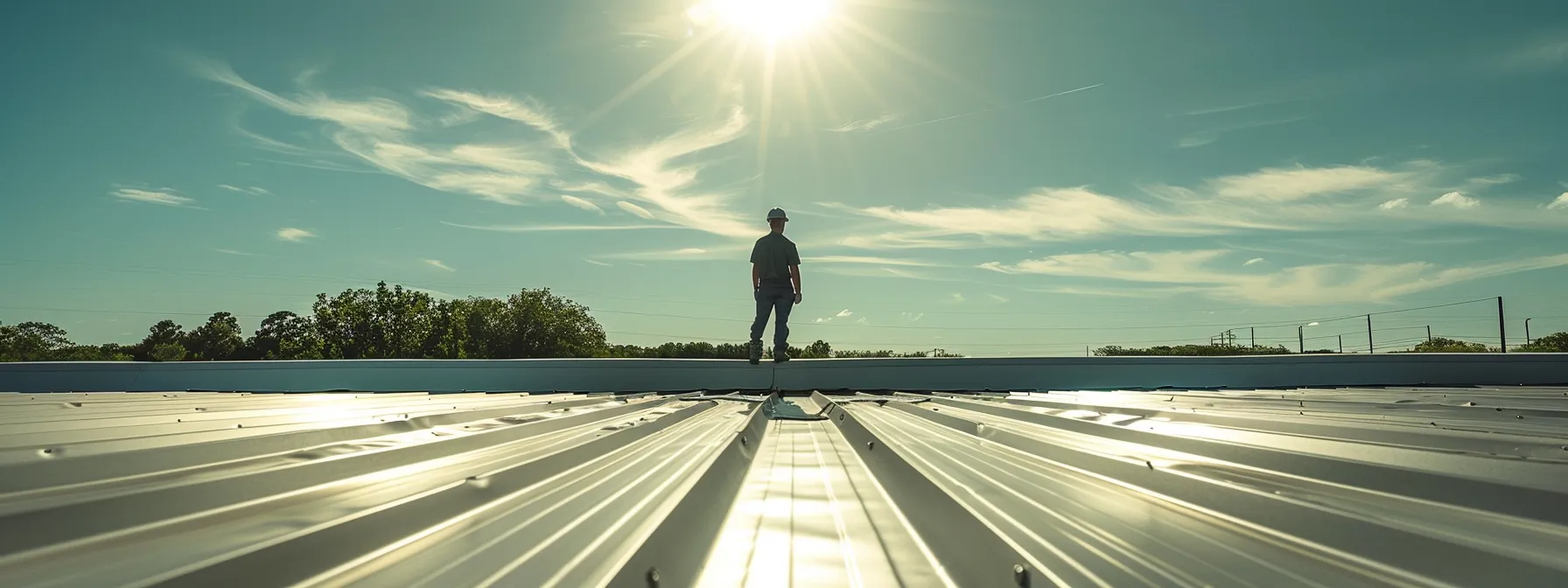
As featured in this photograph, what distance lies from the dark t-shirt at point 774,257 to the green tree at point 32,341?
102200 millimetres

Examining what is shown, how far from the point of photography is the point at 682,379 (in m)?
6.44

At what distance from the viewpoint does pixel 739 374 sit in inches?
255

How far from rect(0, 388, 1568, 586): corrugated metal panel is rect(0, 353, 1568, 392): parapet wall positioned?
4.13m

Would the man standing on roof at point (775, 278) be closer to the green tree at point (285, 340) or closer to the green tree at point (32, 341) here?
the green tree at point (285, 340)

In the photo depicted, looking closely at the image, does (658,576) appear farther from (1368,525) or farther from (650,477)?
(1368,525)

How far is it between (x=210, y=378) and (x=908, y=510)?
26.7 ft

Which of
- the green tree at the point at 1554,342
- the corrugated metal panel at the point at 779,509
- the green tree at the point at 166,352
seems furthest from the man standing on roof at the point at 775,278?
the green tree at the point at 166,352

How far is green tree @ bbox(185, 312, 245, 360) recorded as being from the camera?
265 ft

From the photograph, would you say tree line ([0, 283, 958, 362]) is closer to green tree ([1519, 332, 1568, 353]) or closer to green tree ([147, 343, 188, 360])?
green tree ([147, 343, 188, 360])

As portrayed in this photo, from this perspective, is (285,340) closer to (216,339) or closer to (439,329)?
(439,329)

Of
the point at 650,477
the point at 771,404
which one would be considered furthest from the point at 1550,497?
the point at 771,404

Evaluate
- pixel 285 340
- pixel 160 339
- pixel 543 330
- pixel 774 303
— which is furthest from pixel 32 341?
pixel 774 303

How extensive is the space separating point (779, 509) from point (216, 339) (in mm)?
104012

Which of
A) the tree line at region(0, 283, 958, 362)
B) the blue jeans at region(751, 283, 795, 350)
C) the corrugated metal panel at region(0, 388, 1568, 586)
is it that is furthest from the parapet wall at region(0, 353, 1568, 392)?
the tree line at region(0, 283, 958, 362)
